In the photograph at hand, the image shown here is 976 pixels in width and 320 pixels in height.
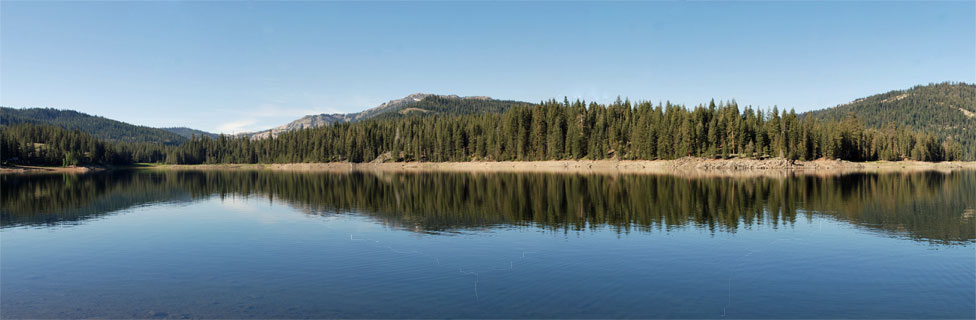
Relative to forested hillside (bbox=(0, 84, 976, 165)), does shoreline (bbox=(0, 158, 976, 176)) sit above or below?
below

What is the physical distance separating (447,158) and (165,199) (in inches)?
4945

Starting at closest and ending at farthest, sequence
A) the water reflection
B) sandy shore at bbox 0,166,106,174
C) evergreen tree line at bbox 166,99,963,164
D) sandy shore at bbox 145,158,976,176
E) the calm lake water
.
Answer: the calm lake water < the water reflection < sandy shore at bbox 145,158,976,176 < evergreen tree line at bbox 166,99,963,164 < sandy shore at bbox 0,166,106,174

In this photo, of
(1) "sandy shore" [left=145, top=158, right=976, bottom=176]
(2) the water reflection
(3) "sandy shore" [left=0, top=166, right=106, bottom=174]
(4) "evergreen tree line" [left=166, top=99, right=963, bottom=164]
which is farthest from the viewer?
(3) "sandy shore" [left=0, top=166, right=106, bottom=174]

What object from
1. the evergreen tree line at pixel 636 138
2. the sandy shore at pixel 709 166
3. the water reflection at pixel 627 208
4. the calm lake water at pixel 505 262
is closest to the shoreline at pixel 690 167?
the sandy shore at pixel 709 166

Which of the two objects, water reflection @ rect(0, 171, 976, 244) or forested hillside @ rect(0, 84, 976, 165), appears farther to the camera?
forested hillside @ rect(0, 84, 976, 165)

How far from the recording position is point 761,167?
12756cm

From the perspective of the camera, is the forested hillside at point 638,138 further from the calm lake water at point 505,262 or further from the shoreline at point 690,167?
the calm lake water at point 505,262

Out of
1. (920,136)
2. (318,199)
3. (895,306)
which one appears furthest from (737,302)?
(920,136)

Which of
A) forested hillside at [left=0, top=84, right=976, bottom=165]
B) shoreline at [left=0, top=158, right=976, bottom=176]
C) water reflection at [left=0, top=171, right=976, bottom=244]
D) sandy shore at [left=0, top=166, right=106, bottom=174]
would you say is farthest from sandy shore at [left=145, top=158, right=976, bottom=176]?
sandy shore at [left=0, top=166, right=106, bottom=174]

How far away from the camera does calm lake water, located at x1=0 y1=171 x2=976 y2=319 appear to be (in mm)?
16531

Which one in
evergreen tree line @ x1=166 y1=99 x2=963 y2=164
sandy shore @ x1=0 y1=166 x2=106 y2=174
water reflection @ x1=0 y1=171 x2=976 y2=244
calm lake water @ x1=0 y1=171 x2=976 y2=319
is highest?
evergreen tree line @ x1=166 y1=99 x2=963 y2=164

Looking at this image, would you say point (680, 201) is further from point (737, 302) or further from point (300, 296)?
point (300, 296)

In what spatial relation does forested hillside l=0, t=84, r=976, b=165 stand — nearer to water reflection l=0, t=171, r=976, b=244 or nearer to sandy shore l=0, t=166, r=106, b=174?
sandy shore l=0, t=166, r=106, b=174

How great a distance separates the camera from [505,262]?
22703 mm
